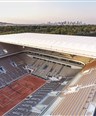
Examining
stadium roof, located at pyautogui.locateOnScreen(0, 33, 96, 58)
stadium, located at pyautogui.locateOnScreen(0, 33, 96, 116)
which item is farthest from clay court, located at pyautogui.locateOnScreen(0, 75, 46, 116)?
stadium roof, located at pyautogui.locateOnScreen(0, 33, 96, 58)

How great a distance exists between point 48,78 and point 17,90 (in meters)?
4.38

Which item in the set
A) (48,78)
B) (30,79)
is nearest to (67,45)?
(48,78)

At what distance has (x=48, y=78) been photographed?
928 inches

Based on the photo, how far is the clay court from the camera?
18.0m

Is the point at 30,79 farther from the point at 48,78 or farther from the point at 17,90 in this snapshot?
the point at 17,90

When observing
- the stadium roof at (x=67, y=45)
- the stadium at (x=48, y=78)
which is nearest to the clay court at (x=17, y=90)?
the stadium at (x=48, y=78)

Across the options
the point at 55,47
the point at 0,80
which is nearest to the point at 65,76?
the point at 55,47

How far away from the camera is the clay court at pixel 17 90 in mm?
18000

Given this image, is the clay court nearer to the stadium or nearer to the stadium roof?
the stadium

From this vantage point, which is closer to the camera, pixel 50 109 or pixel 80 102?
pixel 80 102

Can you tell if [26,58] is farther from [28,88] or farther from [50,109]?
[50,109]

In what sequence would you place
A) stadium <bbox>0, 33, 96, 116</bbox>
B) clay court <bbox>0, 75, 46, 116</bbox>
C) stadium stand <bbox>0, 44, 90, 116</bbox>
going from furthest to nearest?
1. clay court <bbox>0, 75, 46, 116</bbox>
2. stadium stand <bbox>0, 44, 90, 116</bbox>
3. stadium <bbox>0, 33, 96, 116</bbox>

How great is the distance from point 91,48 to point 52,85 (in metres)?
5.76

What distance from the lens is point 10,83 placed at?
22156mm
